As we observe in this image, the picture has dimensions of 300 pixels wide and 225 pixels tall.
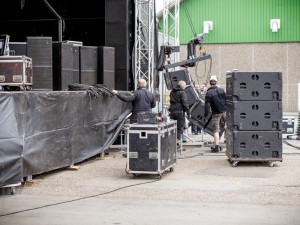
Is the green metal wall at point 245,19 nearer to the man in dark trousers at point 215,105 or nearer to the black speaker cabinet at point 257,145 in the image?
the man in dark trousers at point 215,105

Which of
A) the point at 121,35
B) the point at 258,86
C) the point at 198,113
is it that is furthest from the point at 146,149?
the point at 121,35

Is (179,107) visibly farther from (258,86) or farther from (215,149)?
(258,86)

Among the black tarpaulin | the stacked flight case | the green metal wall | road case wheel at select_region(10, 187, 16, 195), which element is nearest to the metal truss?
the black tarpaulin

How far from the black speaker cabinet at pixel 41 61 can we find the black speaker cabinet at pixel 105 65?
8.85ft

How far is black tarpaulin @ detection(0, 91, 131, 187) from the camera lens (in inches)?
425

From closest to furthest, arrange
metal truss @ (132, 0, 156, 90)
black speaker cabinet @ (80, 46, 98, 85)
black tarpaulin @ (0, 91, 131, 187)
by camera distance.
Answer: black tarpaulin @ (0, 91, 131, 187), black speaker cabinet @ (80, 46, 98, 85), metal truss @ (132, 0, 156, 90)

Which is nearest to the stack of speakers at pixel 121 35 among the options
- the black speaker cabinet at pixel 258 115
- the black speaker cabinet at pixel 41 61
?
the black speaker cabinet at pixel 41 61

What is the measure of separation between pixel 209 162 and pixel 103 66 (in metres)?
4.07

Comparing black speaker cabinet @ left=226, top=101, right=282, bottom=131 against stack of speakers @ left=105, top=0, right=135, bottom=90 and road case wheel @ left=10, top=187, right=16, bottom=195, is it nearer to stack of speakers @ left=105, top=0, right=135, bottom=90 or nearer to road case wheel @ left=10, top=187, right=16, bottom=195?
stack of speakers @ left=105, top=0, right=135, bottom=90

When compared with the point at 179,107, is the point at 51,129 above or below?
below

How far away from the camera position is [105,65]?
18.0 m

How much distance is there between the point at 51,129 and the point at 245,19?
2894cm

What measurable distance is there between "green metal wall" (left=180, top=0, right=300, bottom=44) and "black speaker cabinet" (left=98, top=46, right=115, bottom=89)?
23109mm

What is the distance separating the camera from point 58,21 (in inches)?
829
